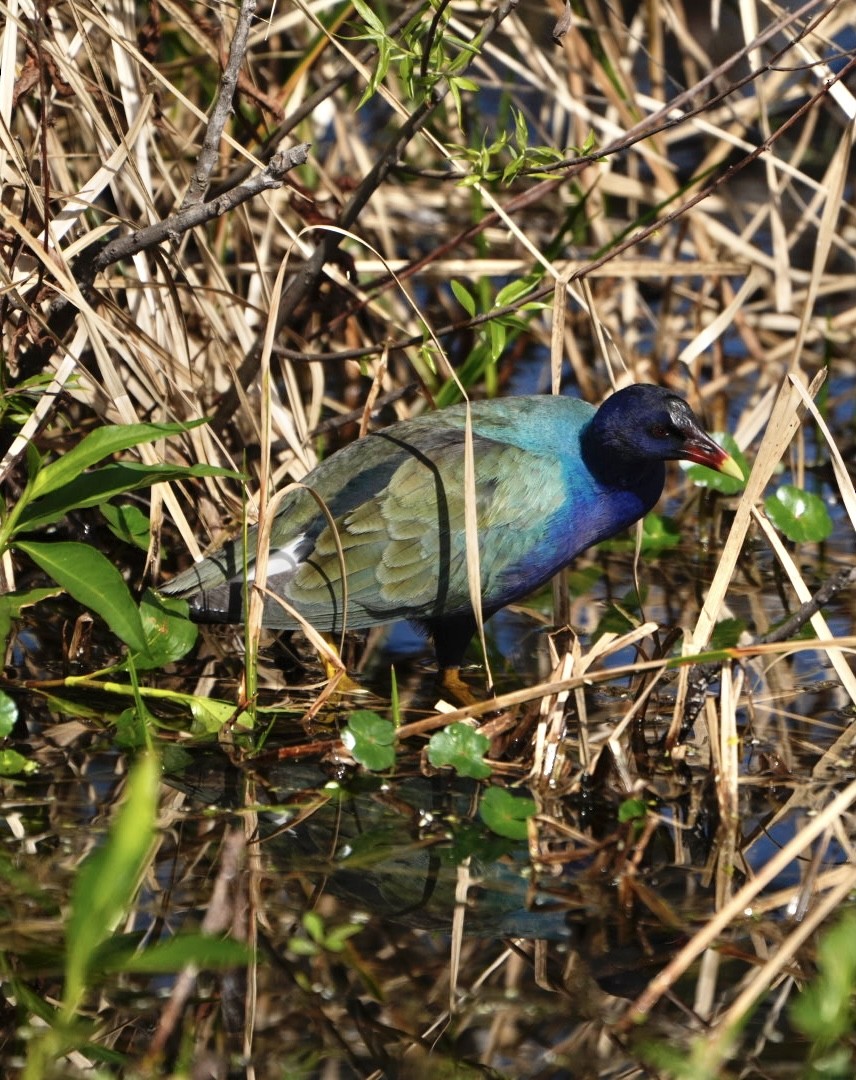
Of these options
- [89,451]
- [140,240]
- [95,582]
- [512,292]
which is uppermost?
[140,240]

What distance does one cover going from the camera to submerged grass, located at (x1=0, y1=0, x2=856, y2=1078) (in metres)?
1.86

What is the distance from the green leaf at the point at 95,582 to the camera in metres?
2.39

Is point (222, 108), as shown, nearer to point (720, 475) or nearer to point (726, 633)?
point (726, 633)

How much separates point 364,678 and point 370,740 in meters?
0.62

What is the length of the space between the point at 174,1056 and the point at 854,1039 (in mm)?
807

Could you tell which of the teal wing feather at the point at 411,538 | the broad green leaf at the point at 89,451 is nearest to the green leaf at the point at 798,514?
the teal wing feather at the point at 411,538

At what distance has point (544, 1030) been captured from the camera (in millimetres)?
1854

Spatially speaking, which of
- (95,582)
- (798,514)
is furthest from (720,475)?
(95,582)

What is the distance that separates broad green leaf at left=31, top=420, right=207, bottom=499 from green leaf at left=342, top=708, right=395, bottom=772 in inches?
22.3

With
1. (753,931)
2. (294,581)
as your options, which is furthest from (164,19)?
(753,931)

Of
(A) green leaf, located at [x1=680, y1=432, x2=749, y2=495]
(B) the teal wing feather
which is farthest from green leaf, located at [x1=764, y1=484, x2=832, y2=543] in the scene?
(B) the teal wing feather

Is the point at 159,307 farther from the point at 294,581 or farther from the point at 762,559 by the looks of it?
the point at 762,559

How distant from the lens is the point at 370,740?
251 centimetres

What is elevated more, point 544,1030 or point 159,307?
point 159,307
